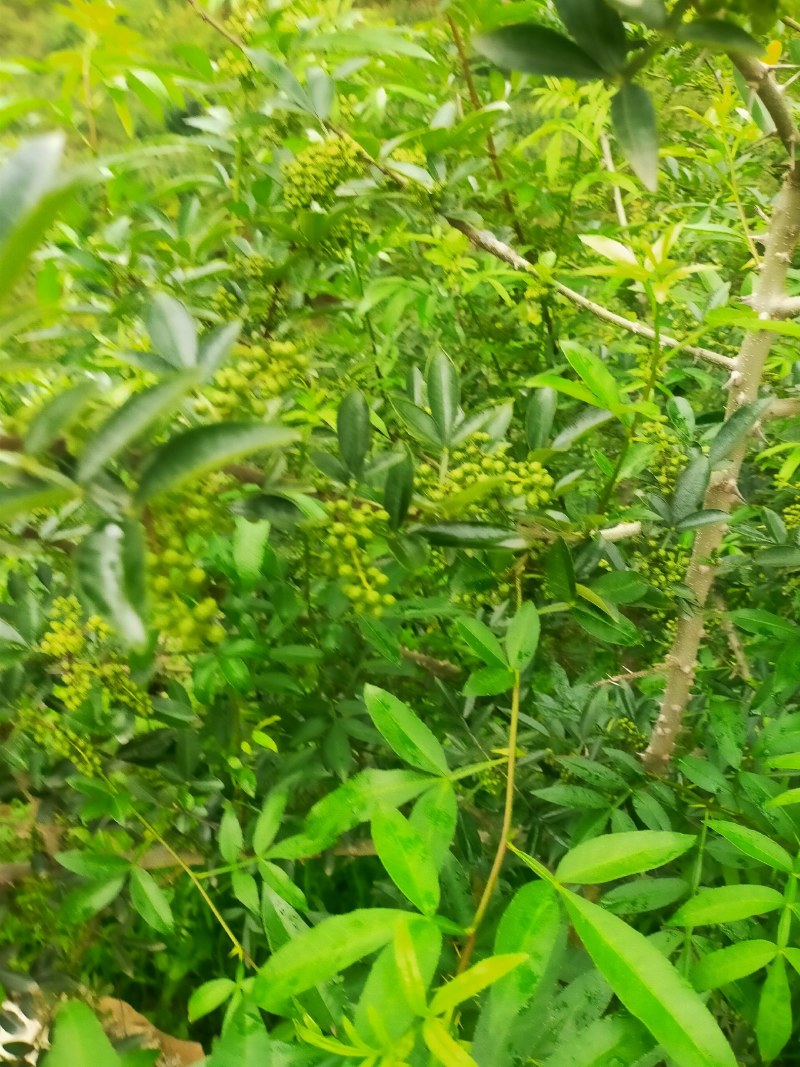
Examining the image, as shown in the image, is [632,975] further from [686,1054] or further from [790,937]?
[790,937]

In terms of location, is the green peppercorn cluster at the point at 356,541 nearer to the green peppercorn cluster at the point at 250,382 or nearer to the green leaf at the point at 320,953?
the green peppercorn cluster at the point at 250,382

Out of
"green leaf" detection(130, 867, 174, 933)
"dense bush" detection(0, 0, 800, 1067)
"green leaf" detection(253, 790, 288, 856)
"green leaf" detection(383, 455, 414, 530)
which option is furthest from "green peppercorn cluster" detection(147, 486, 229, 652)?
"green leaf" detection(130, 867, 174, 933)

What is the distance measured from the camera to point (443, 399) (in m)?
0.54

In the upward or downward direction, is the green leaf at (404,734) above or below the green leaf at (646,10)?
below

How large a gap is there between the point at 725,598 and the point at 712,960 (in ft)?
1.70

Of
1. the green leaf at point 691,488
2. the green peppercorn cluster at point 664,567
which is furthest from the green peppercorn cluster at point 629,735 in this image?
the green leaf at point 691,488

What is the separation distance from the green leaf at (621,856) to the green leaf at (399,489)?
228 mm

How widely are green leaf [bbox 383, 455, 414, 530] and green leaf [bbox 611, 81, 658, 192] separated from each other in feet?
0.70

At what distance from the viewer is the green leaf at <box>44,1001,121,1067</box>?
400 millimetres

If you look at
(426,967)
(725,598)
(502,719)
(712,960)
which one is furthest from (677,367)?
(426,967)

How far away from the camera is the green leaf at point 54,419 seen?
31 cm

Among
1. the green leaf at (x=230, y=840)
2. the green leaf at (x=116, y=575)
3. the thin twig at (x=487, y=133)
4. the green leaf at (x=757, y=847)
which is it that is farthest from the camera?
the thin twig at (x=487, y=133)

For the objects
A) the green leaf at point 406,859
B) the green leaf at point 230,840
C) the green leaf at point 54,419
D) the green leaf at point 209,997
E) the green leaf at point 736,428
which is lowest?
the green leaf at point 230,840

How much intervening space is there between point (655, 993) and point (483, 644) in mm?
239
